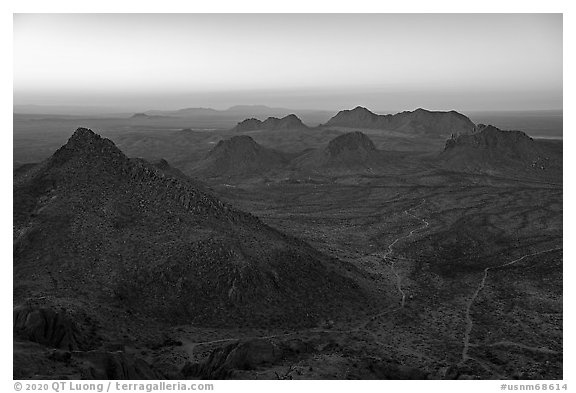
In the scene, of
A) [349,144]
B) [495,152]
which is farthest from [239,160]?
[495,152]

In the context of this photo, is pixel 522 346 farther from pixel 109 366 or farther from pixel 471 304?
pixel 109 366

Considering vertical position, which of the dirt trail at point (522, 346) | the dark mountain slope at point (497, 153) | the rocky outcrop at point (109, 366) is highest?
the dark mountain slope at point (497, 153)

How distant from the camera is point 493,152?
123 metres

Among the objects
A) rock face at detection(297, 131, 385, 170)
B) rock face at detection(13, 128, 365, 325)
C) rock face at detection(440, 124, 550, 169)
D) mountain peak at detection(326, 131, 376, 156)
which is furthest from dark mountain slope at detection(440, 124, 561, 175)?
rock face at detection(13, 128, 365, 325)

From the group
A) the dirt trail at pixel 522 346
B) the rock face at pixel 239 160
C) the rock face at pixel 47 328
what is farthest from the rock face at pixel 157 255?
the rock face at pixel 239 160

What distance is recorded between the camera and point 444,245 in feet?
200

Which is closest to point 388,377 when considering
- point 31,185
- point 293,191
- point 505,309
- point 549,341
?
point 549,341

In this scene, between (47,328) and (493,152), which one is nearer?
(47,328)

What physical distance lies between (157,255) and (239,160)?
91.7m

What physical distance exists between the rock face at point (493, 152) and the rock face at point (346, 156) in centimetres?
1962

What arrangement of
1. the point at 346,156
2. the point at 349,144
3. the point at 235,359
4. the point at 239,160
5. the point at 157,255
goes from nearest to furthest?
the point at 235,359 < the point at 157,255 < the point at 346,156 < the point at 239,160 < the point at 349,144

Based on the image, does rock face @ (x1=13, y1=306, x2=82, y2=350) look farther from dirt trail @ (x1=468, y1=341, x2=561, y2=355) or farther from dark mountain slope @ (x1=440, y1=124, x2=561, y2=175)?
dark mountain slope @ (x1=440, y1=124, x2=561, y2=175)

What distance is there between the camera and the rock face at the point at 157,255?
116 ft

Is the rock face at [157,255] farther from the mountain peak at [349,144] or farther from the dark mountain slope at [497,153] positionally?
the dark mountain slope at [497,153]
